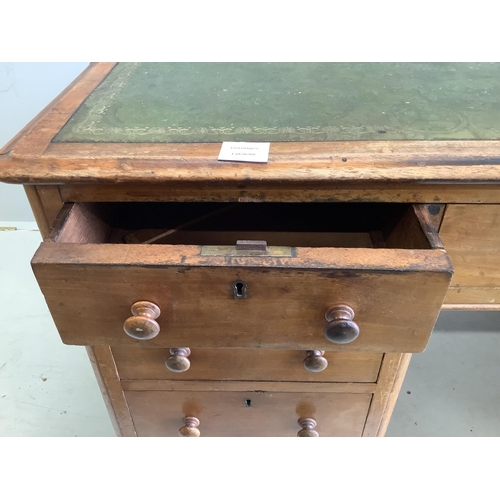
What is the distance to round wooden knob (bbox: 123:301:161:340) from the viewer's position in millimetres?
501

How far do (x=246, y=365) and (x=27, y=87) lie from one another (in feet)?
3.50

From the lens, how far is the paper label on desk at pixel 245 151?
56 centimetres

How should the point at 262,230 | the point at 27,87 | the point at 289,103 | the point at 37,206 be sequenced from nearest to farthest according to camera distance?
the point at 37,206 < the point at 289,103 < the point at 262,230 < the point at 27,87

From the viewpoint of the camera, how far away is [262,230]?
2.68 feet

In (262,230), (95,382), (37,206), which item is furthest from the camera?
(95,382)

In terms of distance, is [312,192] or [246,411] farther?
[246,411]

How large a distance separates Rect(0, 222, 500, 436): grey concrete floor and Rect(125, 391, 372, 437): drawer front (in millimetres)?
272

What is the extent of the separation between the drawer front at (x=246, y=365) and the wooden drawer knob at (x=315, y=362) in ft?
0.12

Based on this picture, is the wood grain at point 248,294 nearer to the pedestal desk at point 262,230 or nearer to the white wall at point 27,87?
the pedestal desk at point 262,230

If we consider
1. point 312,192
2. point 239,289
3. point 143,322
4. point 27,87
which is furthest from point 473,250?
point 27,87

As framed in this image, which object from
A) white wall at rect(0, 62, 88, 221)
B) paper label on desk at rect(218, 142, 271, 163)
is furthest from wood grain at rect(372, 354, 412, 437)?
white wall at rect(0, 62, 88, 221)

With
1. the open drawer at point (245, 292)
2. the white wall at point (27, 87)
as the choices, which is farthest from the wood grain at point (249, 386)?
the white wall at point (27, 87)

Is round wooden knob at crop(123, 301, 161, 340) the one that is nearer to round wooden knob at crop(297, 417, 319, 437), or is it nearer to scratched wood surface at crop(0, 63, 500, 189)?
scratched wood surface at crop(0, 63, 500, 189)

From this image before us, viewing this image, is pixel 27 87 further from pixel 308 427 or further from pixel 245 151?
pixel 308 427
